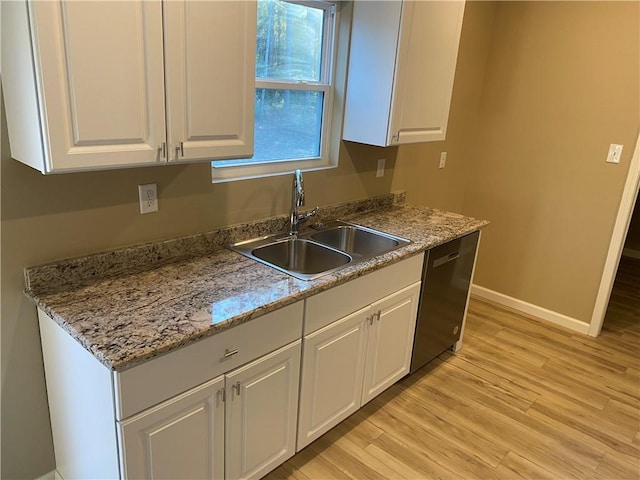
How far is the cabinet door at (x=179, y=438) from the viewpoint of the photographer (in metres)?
1.45

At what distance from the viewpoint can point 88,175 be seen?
1691 mm

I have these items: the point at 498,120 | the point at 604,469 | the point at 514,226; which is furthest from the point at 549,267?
the point at 604,469

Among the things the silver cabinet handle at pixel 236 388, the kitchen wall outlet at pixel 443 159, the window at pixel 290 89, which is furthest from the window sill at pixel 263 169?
the kitchen wall outlet at pixel 443 159

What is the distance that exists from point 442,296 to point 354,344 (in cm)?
76

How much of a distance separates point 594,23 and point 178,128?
2814 millimetres

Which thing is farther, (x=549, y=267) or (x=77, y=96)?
(x=549, y=267)

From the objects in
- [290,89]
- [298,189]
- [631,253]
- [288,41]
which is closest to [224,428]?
[298,189]

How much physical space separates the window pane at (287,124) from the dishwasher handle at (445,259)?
2.82 ft

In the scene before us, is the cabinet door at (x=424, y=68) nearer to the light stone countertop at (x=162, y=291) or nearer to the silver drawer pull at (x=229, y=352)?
the light stone countertop at (x=162, y=291)

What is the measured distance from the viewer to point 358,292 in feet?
6.88

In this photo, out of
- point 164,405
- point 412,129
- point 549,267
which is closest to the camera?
point 164,405

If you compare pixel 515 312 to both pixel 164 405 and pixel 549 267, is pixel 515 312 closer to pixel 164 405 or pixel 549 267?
pixel 549 267

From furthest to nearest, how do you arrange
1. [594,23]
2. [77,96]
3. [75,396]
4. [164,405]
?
[594,23] → [75,396] → [164,405] → [77,96]

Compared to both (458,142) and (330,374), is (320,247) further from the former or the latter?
(458,142)
